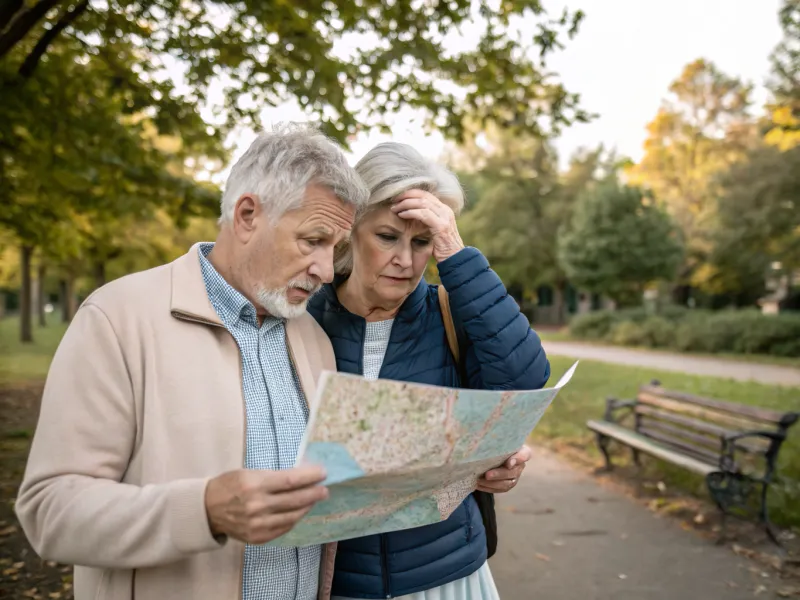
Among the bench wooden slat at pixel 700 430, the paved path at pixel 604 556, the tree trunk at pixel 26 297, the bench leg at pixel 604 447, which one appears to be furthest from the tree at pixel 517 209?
the paved path at pixel 604 556

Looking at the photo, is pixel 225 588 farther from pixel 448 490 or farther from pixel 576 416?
pixel 576 416

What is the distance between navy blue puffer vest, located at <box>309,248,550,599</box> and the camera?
6.06 ft

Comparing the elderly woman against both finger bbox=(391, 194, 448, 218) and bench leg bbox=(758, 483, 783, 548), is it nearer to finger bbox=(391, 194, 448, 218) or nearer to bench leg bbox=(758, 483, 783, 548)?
finger bbox=(391, 194, 448, 218)

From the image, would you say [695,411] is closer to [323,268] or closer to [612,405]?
[612,405]

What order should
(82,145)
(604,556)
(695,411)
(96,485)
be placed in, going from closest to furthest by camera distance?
1. (96,485)
2. (604,556)
3. (82,145)
4. (695,411)

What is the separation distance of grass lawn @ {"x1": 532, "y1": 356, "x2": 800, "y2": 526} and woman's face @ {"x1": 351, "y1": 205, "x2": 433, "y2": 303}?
5116mm

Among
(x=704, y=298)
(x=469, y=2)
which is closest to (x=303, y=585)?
(x=469, y=2)

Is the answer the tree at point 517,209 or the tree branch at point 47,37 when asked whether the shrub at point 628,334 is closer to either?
the tree at point 517,209

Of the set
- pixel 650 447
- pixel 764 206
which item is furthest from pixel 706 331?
pixel 650 447

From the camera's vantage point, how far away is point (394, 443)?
121 centimetres

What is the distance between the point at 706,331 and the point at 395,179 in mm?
19607

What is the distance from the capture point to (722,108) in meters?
32.2

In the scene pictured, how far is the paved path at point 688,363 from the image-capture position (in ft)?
45.9

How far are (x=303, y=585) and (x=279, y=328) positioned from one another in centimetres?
68
